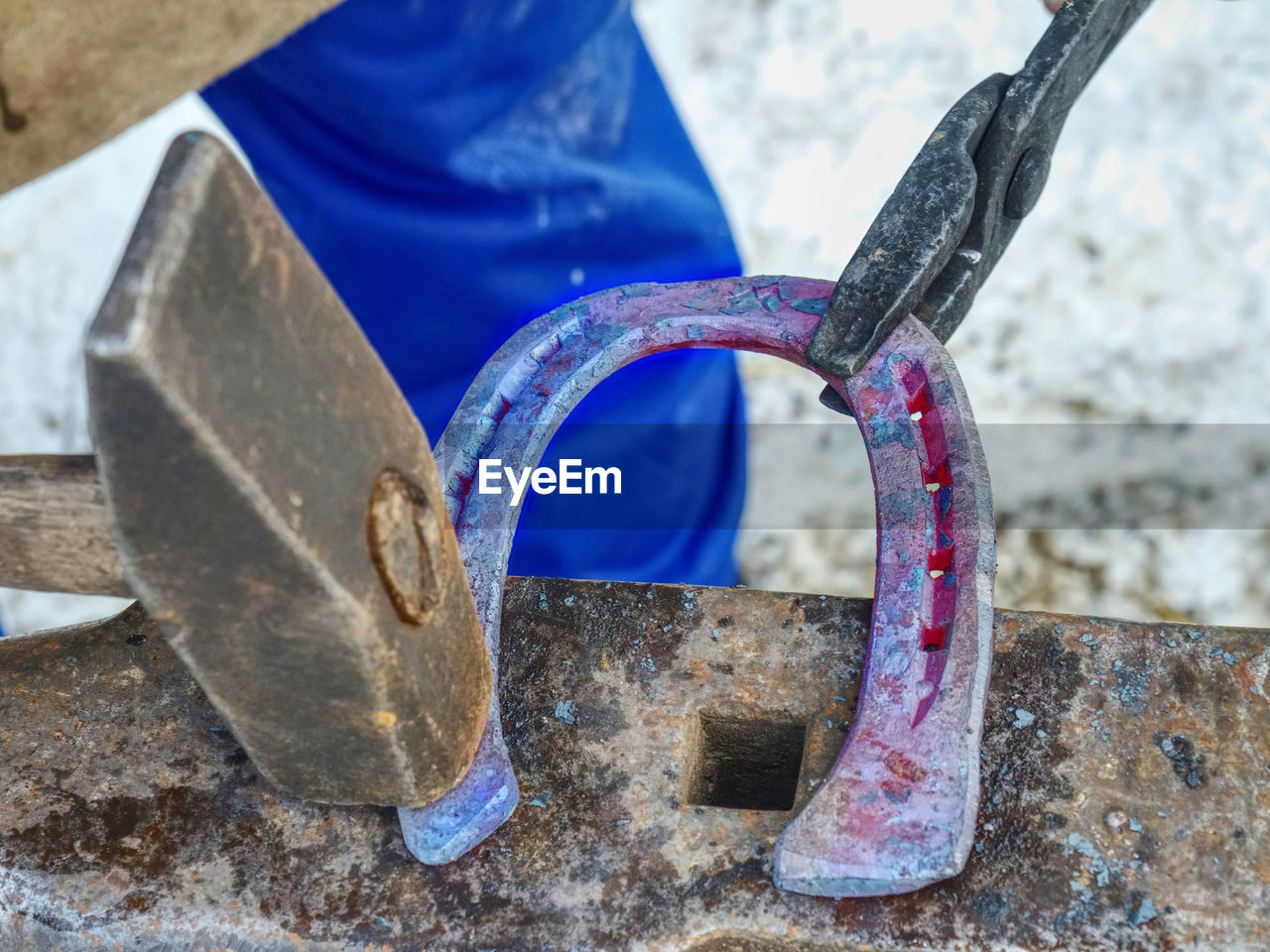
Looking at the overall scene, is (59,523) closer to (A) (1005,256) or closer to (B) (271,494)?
(B) (271,494)

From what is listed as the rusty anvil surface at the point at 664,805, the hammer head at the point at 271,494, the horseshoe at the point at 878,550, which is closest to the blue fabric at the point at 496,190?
the horseshoe at the point at 878,550

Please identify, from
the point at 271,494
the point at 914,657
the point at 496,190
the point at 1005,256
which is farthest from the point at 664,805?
the point at 1005,256

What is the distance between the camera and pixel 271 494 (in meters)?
0.73

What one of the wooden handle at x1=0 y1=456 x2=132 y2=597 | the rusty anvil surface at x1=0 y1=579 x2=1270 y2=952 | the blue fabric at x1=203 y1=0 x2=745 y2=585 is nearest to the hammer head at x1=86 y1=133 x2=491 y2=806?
the wooden handle at x1=0 y1=456 x2=132 y2=597

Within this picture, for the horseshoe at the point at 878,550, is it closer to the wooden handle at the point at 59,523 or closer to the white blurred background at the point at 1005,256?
the wooden handle at the point at 59,523

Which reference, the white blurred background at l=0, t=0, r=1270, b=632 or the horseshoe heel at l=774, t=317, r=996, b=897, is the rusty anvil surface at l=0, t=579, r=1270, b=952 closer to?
the horseshoe heel at l=774, t=317, r=996, b=897

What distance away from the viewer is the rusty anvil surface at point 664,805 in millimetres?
1027

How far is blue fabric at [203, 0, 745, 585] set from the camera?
5.62 ft

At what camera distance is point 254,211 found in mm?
710

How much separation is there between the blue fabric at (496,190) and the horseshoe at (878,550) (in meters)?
0.56

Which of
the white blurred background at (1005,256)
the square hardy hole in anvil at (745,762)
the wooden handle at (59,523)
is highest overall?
the wooden handle at (59,523)

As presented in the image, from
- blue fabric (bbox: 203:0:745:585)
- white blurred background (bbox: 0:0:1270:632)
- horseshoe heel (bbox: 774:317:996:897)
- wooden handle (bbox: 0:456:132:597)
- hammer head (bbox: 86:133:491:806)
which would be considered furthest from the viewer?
white blurred background (bbox: 0:0:1270:632)

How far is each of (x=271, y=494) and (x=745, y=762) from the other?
71cm

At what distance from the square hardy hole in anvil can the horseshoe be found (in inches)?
5.2
